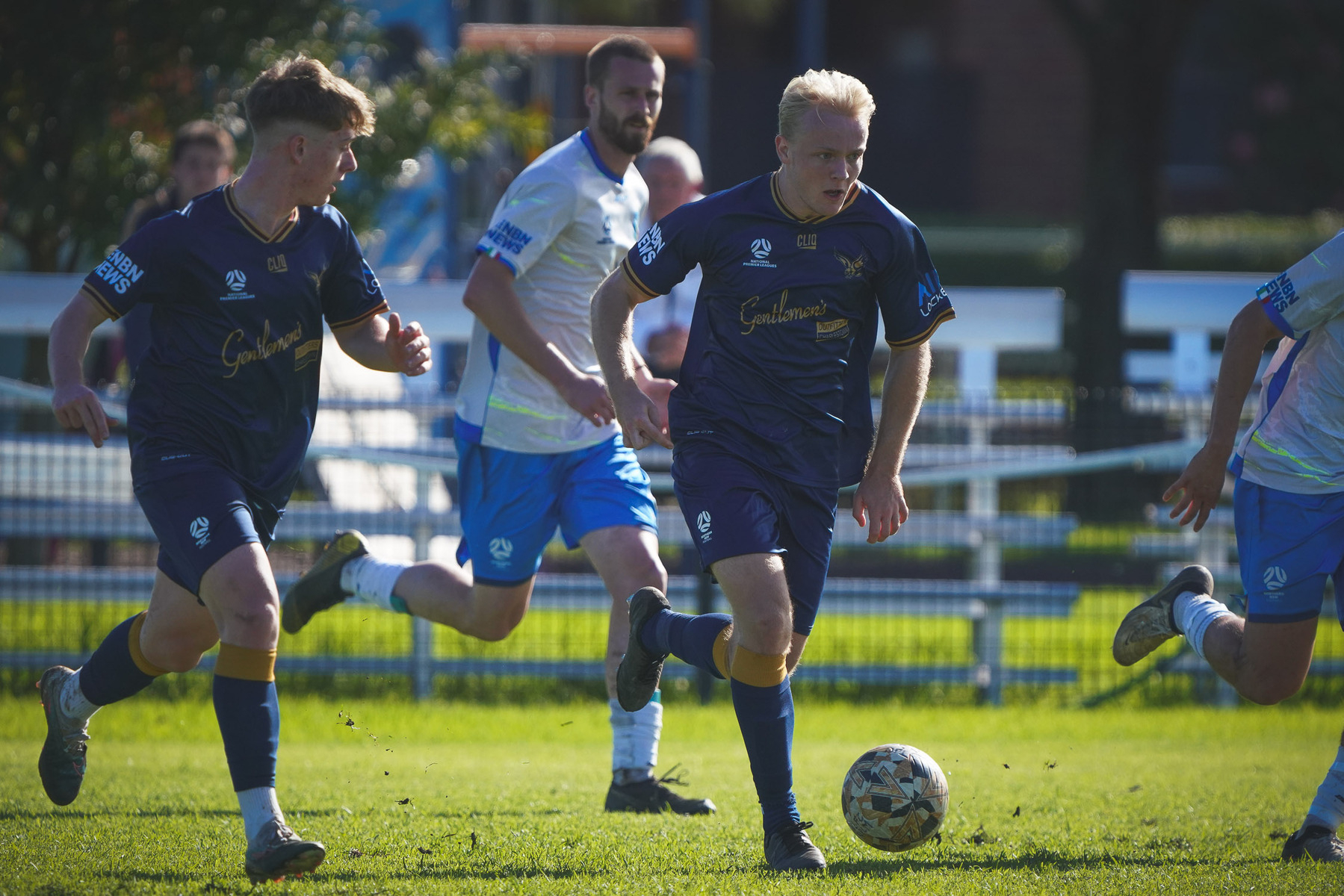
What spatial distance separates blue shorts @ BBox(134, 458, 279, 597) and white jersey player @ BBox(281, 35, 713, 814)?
4.57 feet

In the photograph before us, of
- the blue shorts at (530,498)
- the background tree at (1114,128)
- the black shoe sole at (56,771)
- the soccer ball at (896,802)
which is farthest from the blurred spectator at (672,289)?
the background tree at (1114,128)

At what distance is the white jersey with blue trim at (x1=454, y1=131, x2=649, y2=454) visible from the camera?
5.97 metres

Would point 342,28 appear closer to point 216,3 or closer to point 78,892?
point 216,3

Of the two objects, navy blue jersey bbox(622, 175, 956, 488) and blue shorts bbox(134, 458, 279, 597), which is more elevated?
navy blue jersey bbox(622, 175, 956, 488)

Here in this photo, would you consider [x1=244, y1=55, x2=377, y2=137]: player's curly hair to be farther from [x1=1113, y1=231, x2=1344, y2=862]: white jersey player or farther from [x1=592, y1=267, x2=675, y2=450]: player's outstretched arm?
[x1=1113, y1=231, x2=1344, y2=862]: white jersey player

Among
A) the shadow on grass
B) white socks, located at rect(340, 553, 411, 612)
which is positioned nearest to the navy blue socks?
the shadow on grass

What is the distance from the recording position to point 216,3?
10922 millimetres

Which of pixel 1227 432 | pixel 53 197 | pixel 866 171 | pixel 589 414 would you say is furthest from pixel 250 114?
pixel 866 171

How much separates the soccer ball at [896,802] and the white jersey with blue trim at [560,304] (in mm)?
1925

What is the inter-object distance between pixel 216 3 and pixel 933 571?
679cm

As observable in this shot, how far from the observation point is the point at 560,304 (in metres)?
6.03

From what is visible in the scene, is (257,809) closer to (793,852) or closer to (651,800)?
(793,852)

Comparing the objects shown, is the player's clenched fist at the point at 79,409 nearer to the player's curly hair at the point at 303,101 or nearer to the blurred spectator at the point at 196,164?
the player's curly hair at the point at 303,101

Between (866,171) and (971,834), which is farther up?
(866,171)
